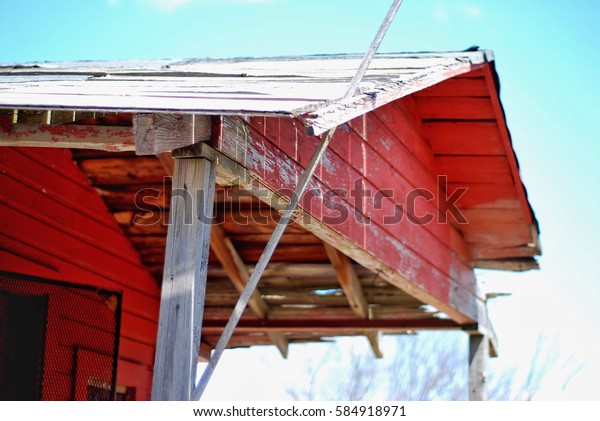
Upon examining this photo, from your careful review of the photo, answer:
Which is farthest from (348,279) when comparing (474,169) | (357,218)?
(357,218)

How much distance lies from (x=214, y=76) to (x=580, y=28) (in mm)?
55218

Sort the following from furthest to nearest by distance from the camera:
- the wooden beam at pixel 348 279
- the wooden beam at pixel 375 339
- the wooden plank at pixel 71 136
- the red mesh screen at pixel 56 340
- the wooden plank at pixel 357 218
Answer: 1. the wooden beam at pixel 375 339
2. the wooden beam at pixel 348 279
3. the red mesh screen at pixel 56 340
4. the wooden plank at pixel 357 218
5. the wooden plank at pixel 71 136

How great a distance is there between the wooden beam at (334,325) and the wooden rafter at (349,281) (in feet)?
0.42

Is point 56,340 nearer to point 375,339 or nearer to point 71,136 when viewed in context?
point 71,136

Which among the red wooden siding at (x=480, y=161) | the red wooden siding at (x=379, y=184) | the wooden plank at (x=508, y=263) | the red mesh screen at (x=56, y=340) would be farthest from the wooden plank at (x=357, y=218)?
the red mesh screen at (x=56, y=340)

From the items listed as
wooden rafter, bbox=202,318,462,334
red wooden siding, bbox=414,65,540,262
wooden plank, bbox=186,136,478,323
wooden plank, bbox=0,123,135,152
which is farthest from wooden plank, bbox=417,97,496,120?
wooden plank, bbox=0,123,135,152

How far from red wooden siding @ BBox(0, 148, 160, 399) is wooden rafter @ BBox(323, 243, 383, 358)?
1.76 metres

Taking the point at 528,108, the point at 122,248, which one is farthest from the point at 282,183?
the point at 528,108

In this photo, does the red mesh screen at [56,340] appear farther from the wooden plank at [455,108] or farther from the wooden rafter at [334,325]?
the wooden plank at [455,108]

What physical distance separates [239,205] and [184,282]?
3.81 meters

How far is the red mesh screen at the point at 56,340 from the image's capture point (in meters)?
6.33

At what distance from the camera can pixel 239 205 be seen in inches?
327

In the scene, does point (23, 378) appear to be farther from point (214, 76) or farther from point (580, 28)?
point (580, 28)

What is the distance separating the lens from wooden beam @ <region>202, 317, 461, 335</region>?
9461 millimetres
